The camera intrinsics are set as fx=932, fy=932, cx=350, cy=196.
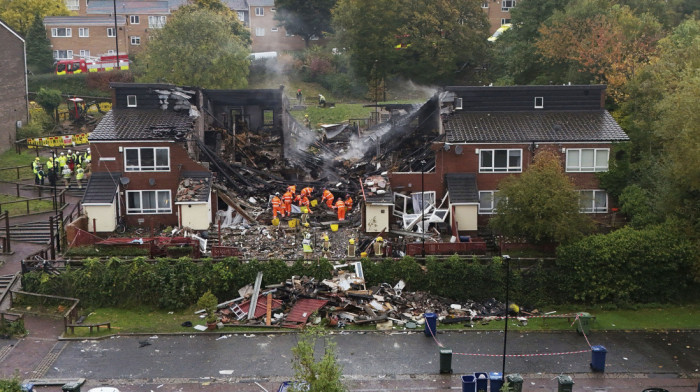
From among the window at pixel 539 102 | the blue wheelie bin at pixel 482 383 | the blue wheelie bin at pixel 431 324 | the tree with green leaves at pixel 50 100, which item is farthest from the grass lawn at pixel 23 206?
the blue wheelie bin at pixel 482 383

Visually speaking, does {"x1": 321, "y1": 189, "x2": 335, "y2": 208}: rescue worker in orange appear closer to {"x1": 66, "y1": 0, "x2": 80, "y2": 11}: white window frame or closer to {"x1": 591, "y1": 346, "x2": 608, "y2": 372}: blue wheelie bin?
{"x1": 591, "y1": 346, "x2": 608, "y2": 372}: blue wheelie bin

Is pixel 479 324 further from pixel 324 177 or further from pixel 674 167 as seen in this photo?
pixel 324 177

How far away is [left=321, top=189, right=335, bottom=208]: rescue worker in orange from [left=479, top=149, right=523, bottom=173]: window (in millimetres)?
8249

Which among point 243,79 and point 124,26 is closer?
point 243,79

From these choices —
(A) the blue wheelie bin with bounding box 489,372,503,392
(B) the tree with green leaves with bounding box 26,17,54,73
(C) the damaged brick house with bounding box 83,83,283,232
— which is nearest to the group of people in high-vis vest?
(C) the damaged brick house with bounding box 83,83,283,232

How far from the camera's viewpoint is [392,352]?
35.9m

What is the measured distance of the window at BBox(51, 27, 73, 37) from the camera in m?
86.8

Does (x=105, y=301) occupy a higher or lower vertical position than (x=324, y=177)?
lower

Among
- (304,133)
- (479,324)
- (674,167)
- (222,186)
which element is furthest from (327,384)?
(304,133)

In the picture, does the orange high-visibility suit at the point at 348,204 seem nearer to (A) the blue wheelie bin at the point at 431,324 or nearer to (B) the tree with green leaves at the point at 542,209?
(B) the tree with green leaves at the point at 542,209

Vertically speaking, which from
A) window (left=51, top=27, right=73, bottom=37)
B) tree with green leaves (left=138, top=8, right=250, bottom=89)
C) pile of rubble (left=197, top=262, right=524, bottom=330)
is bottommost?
pile of rubble (left=197, top=262, right=524, bottom=330)

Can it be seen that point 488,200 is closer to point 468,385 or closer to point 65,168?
point 468,385

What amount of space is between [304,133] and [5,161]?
19.8 metres

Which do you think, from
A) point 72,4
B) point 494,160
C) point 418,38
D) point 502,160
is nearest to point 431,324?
point 494,160
